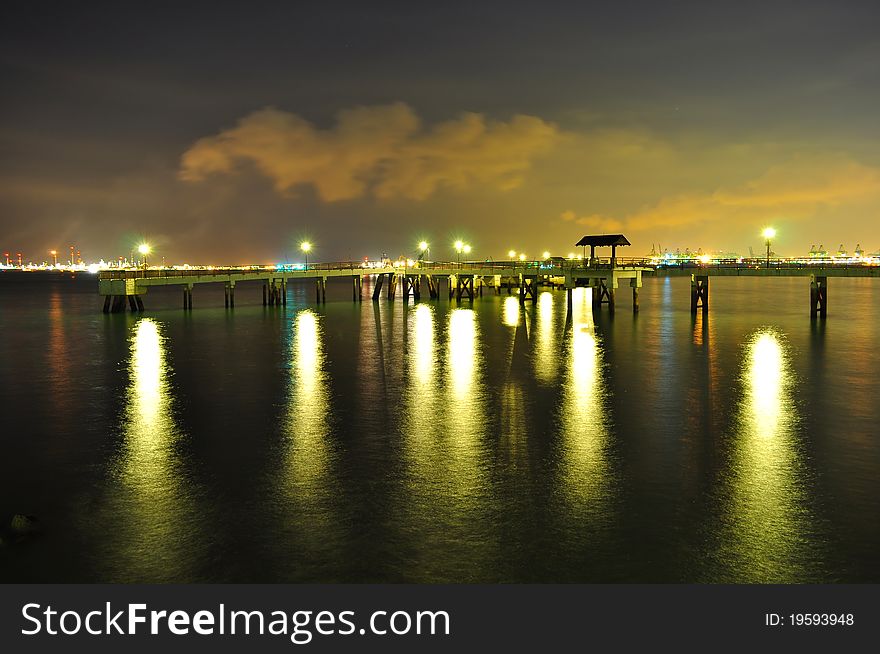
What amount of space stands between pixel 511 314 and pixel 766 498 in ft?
167

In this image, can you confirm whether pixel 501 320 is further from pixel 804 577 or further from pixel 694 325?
pixel 804 577

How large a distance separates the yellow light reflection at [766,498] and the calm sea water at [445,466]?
6cm

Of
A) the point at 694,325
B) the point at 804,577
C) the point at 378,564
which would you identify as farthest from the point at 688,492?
the point at 694,325

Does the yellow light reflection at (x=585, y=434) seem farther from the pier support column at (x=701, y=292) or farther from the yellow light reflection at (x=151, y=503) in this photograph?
the pier support column at (x=701, y=292)

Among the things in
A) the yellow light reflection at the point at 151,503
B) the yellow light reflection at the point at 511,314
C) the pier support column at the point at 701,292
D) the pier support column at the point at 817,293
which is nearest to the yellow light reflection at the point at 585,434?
the yellow light reflection at the point at 151,503

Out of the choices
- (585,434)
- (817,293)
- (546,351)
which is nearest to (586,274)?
(817,293)

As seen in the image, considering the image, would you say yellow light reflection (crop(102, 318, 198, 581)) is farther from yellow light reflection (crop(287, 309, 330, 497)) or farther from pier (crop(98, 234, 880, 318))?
pier (crop(98, 234, 880, 318))

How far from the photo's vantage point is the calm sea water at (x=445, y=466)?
11656mm

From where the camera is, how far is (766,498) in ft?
46.6

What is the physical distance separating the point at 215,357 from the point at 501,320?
27761 millimetres

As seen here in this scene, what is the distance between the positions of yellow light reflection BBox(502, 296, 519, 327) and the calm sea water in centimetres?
1903

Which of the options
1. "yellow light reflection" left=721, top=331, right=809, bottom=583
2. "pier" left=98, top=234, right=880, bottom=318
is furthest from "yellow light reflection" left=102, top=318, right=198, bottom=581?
"pier" left=98, top=234, right=880, bottom=318

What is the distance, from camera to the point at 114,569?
1133 cm

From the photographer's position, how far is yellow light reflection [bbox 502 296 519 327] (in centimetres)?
5566
